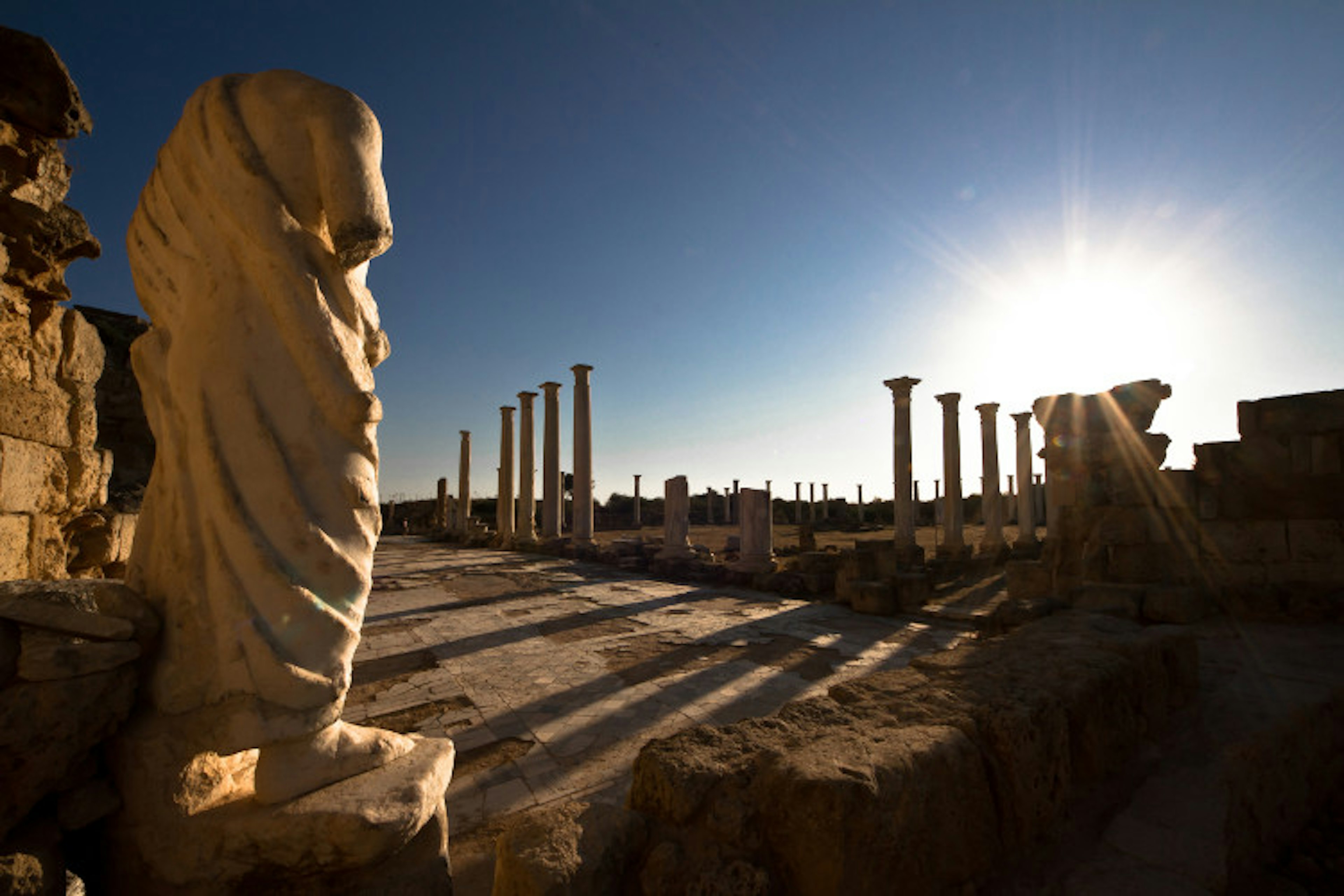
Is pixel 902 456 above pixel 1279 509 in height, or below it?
above

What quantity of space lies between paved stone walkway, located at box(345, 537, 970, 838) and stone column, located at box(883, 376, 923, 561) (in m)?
8.91

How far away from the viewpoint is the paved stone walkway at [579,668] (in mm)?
3441

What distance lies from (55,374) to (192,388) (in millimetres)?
3468

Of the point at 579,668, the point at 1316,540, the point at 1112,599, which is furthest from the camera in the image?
the point at 1112,599

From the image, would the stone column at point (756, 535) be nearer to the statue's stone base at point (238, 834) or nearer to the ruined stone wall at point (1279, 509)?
the ruined stone wall at point (1279, 509)

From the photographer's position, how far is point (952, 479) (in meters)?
18.3

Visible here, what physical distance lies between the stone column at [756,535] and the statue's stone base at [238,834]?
10811 mm

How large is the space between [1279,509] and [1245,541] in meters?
0.42

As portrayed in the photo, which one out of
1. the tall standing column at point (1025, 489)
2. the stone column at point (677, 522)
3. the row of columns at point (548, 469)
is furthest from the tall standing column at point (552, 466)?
the tall standing column at point (1025, 489)

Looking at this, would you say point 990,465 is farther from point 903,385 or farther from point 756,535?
point 756,535

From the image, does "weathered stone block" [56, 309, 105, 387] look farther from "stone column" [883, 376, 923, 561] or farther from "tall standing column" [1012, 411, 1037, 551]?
"tall standing column" [1012, 411, 1037, 551]

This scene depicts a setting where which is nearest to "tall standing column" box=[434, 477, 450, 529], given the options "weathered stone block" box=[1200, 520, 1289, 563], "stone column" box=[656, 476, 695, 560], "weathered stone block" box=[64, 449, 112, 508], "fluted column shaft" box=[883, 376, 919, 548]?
"stone column" box=[656, 476, 695, 560]

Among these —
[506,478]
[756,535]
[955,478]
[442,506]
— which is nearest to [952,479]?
[955,478]

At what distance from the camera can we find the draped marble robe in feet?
4.79
